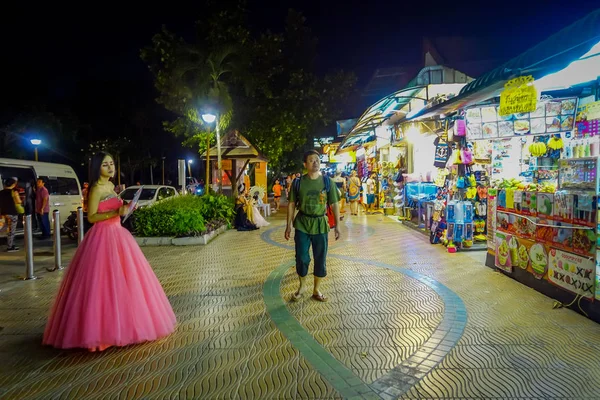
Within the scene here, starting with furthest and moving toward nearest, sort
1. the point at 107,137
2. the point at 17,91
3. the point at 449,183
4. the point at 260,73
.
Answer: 1. the point at 107,137
2. the point at 17,91
3. the point at 260,73
4. the point at 449,183

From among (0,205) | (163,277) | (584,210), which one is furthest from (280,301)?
(0,205)

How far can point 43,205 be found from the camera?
1220cm

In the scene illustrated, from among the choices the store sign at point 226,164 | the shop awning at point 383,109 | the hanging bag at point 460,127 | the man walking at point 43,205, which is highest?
Answer: the shop awning at point 383,109

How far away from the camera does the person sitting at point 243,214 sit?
1351 cm

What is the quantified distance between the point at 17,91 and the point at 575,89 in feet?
83.9

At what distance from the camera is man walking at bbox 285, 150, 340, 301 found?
570 centimetres

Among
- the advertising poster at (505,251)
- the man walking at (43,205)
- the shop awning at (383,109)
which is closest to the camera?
the advertising poster at (505,251)

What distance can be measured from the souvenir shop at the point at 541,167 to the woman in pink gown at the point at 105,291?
15.8ft

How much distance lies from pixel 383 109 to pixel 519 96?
7.96 m

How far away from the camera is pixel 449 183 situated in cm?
962

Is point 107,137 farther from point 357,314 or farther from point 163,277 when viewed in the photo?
point 357,314

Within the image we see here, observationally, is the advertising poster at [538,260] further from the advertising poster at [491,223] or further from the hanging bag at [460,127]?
the hanging bag at [460,127]

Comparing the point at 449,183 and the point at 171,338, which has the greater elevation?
the point at 449,183

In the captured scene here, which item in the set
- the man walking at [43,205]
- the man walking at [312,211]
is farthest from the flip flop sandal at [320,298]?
the man walking at [43,205]
